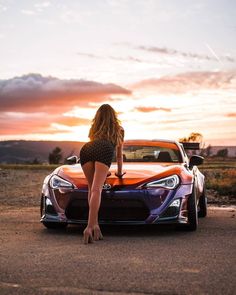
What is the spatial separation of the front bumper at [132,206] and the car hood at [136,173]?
0.52ft

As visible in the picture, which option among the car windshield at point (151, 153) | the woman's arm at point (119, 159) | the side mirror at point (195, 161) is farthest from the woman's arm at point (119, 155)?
the side mirror at point (195, 161)

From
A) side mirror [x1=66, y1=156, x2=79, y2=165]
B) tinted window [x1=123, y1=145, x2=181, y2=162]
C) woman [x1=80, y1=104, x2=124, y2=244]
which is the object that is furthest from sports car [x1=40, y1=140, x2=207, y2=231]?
tinted window [x1=123, y1=145, x2=181, y2=162]

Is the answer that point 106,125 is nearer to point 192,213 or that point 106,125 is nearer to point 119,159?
point 119,159

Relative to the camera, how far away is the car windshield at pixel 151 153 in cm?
940

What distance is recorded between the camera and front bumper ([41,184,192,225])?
304 inches

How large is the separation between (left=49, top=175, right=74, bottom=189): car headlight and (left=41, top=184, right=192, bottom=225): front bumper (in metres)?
0.10

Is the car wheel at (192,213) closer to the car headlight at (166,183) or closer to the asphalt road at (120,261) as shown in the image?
the asphalt road at (120,261)

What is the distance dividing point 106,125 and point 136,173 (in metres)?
0.94

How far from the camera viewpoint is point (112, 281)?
4824 millimetres

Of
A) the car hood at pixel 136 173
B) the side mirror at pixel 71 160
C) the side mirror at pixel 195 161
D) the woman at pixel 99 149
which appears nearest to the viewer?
the woman at pixel 99 149

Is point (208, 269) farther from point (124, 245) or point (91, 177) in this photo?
point (91, 177)

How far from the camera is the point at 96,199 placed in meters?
7.34

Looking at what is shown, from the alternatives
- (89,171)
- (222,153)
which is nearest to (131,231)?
(89,171)

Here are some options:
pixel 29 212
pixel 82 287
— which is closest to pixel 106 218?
pixel 82 287
